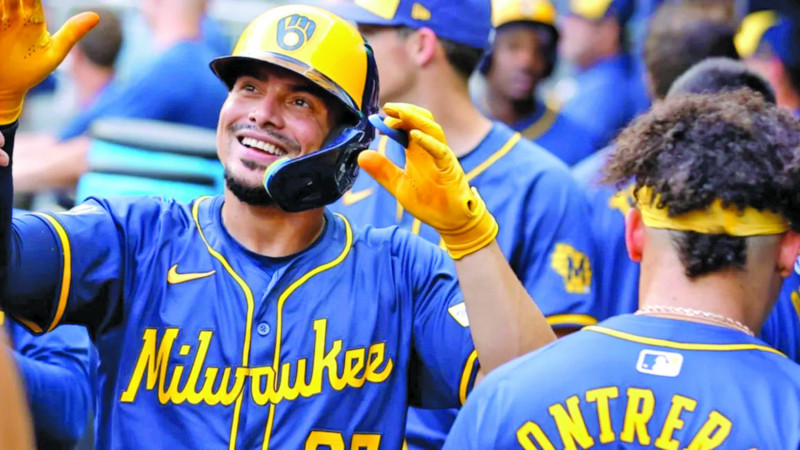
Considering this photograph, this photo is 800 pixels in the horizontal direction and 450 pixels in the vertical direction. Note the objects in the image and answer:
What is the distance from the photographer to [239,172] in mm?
3486

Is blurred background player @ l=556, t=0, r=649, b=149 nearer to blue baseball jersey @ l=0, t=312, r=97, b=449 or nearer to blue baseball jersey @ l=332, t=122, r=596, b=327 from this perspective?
blue baseball jersey @ l=332, t=122, r=596, b=327

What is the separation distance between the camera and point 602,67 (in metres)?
7.87

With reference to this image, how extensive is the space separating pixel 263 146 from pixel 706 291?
47.8 inches

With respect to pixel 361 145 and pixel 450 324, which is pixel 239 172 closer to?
pixel 361 145

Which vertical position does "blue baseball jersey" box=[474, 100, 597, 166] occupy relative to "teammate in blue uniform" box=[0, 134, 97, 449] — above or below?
above

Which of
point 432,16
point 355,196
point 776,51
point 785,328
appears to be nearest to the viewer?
point 785,328

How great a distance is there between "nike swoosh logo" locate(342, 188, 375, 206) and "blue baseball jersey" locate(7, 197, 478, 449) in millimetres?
994

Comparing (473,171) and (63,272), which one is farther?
(473,171)

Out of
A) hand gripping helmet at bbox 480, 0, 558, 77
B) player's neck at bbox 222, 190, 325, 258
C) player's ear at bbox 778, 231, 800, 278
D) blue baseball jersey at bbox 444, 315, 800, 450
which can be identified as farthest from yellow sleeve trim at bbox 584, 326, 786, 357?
hand gripping helmet at bbox 480, 0, 558, 77

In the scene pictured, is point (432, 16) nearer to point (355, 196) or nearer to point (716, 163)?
point (355, 196)

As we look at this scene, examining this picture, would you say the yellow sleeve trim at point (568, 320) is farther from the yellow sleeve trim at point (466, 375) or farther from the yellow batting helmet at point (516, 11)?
the yellow batting helmet at point (516, 11)

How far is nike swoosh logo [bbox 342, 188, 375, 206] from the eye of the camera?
4.55m

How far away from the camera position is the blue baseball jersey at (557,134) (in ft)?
21.0

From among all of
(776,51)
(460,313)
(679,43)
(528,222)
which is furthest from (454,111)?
(776,51)
